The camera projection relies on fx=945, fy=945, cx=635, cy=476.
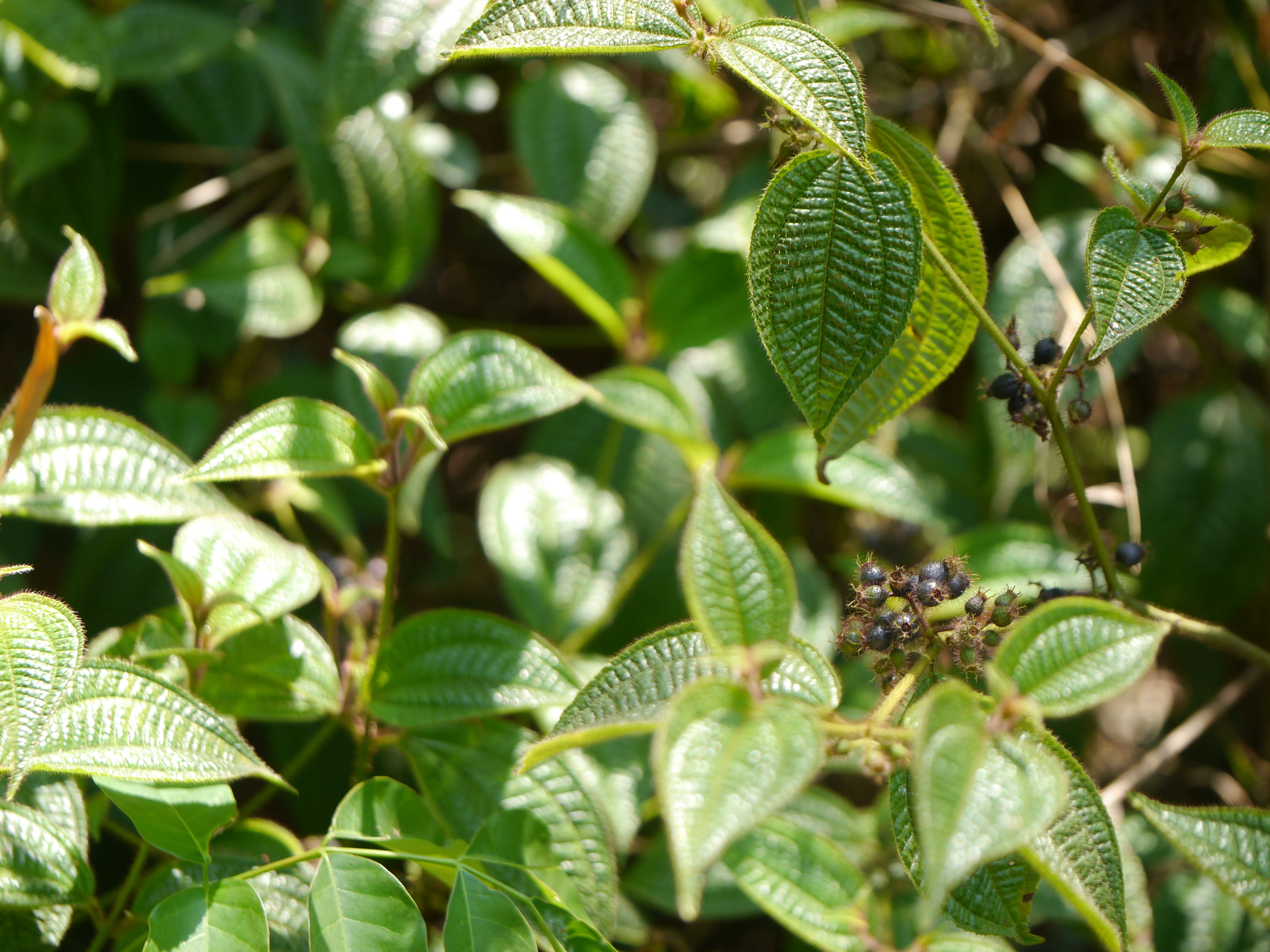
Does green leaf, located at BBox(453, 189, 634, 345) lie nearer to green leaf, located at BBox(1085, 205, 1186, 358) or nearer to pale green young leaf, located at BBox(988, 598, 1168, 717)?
green leaf, located at BBox(1085, 205, 1186, 358)

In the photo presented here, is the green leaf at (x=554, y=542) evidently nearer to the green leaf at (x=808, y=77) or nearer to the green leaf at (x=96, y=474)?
the green leaf at (x=96, y=474)

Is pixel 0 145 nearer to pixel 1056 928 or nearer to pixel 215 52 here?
pixel 215 52

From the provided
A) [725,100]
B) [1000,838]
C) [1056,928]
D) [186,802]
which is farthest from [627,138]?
[1056,928]

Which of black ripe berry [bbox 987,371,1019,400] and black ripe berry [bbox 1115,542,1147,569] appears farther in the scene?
black ripe berry [bbox 1115,542,1147,569]

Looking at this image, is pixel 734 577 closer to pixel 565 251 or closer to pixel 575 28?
pixel 575 28

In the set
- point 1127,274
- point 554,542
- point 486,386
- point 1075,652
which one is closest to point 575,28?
point 486,386

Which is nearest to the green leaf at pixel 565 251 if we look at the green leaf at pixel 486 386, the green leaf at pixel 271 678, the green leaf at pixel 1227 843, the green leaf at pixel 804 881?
the green leaf at pixel 486 386

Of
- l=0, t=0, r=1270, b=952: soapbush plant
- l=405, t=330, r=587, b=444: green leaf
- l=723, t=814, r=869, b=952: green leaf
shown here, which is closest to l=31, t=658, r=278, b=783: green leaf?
l=0, t=0, r=1270, b=952: soapbush plant
